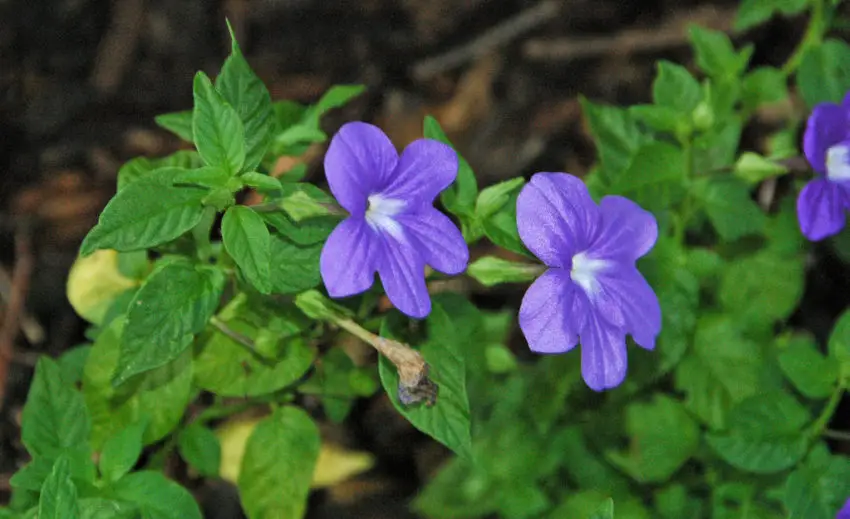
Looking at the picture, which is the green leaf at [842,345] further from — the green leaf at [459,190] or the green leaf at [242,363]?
the green leaf at [242,363]

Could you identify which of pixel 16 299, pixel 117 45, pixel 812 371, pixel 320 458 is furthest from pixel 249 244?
pixel 117 45

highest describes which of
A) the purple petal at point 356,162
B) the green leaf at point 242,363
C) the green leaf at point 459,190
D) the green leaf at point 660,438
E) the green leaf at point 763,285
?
the purple petal at point 356,162

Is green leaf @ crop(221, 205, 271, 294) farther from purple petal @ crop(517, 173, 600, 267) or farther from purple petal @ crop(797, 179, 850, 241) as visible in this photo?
purple petal @ crop(797, 179, 850, 241)

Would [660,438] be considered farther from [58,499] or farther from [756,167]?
[58,499]

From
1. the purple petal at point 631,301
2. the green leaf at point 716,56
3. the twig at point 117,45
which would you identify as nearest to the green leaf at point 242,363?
the purple petal at point 631,301

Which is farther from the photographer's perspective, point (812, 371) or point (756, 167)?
point (756, 167)

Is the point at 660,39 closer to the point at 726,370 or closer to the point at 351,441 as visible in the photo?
the point at 726,370
